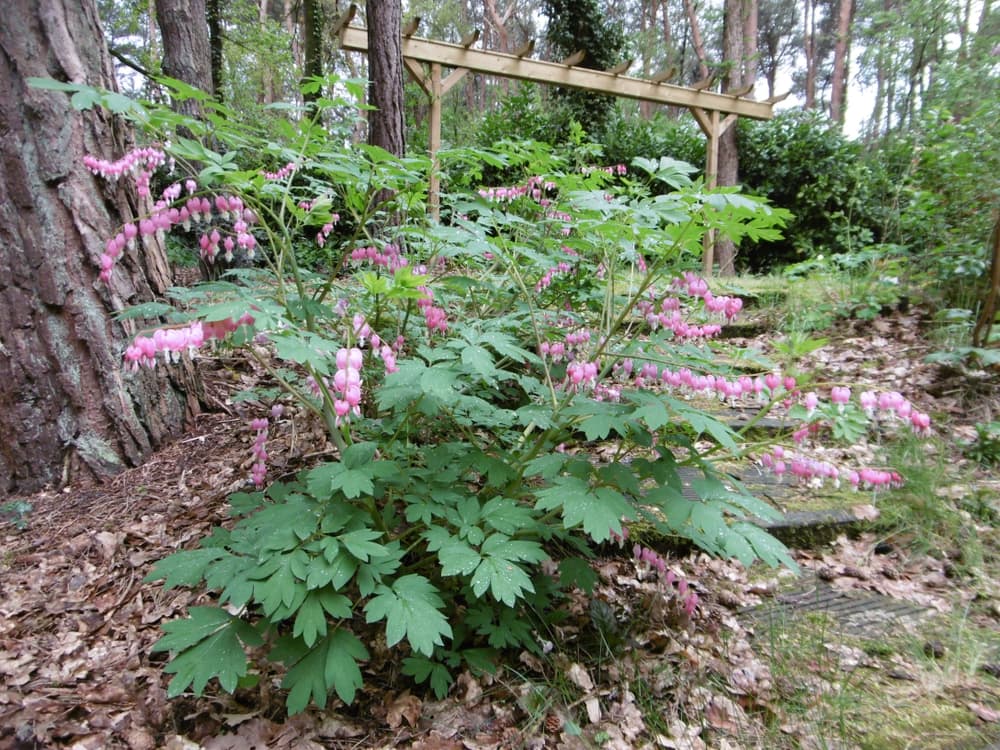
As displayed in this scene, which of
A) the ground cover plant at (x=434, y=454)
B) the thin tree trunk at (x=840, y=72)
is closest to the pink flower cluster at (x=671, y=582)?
the ground cover plant at (x=434, y=454)

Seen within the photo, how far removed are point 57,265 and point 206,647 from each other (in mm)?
2008

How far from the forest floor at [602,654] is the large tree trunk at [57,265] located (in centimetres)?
26

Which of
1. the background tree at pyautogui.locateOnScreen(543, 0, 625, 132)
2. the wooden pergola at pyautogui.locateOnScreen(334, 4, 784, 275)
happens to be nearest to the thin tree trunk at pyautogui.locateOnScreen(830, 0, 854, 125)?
the background tree at pyautogui.locateOnScreen(543, 0, 625, 132)

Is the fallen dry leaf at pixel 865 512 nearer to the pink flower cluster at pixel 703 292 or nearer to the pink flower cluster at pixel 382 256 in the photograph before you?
the pink flower cluster at pixel 703 292

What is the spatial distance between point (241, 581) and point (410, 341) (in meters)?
1.23

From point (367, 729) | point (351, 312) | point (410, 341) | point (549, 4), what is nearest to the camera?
point (367, 729)

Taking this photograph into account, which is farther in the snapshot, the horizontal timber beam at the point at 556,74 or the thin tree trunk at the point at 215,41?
the thin tree trunk at the point at 215,41

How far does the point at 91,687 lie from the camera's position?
5.70ft

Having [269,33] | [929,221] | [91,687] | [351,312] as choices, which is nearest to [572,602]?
[351,312]

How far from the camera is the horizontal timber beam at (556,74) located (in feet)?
20.0

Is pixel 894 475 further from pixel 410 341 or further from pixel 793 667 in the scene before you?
pixel 410 341

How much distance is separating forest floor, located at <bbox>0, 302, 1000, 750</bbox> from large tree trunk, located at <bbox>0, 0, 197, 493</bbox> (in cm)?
26

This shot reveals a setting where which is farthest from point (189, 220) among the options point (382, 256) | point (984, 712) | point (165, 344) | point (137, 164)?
point (984, 712)

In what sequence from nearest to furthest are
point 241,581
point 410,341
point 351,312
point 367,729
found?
point 241,581 < point 367,729 < point 351,312 < point 410,341
